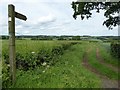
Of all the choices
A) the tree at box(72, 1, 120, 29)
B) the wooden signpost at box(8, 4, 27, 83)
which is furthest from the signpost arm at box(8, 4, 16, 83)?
the tree at box(72, 1, 120, 29)

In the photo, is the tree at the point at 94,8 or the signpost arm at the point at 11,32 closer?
the signpost arm at the point at 11,32

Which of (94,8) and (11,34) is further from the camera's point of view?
(94,8)

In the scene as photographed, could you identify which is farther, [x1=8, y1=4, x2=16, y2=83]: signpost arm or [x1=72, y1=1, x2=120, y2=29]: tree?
[x1=72, y1=1, x2=120, y2=29]: tree

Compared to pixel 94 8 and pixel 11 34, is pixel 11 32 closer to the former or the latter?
pixel 11 34

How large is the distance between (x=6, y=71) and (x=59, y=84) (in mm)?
2367

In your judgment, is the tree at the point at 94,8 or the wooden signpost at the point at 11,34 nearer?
the wooden signpost at the point at 11,34

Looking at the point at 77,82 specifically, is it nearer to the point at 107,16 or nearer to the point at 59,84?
the point at 59,84

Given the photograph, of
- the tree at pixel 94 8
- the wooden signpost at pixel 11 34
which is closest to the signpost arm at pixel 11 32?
the wooden signpost at pixel 11 34

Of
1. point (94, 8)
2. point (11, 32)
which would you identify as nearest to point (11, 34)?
point (11, 32)

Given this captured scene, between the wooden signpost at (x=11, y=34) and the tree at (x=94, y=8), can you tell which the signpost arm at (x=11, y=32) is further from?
the tree at (x=94, y=8)

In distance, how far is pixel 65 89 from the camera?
11008 millimetres

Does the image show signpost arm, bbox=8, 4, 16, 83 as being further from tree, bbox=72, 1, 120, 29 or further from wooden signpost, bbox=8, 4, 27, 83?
tree, bbox=72, 1, 120, 29

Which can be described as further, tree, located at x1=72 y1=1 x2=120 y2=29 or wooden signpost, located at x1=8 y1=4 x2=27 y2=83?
tree, located at x1=72 y1=1 x2=120 y2=29

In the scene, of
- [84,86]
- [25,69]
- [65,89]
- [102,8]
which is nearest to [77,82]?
[84,86]
